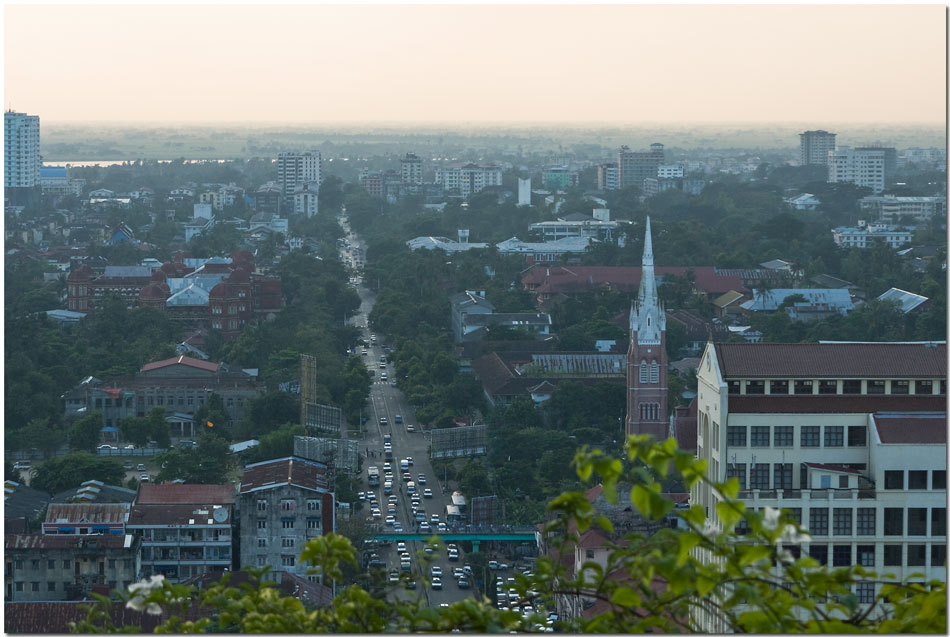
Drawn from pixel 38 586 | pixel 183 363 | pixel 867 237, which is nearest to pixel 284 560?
pixel 38 586

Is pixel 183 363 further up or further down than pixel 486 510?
further up

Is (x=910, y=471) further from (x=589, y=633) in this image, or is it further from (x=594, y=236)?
(x=594, y=236)

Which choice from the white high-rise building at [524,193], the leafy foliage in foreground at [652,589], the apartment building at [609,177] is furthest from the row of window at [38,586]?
the apartment building at [609,177]

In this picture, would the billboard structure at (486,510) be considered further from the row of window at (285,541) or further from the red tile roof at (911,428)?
the red tile roof at (911,428)

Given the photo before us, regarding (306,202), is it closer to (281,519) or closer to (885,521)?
(281,519)

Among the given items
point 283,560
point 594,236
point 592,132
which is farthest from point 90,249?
point 592,132
